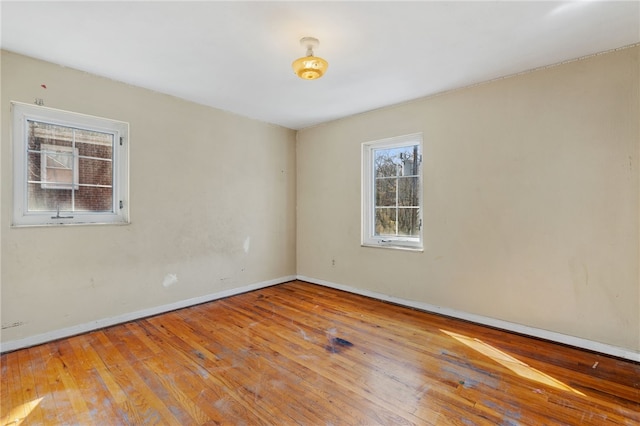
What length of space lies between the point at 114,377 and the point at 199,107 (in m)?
2.89

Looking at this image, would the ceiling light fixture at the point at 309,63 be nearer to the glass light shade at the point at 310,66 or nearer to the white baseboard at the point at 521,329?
the glass light shade at the point at 310,66

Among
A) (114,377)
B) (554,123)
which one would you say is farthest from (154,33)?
(554,123)

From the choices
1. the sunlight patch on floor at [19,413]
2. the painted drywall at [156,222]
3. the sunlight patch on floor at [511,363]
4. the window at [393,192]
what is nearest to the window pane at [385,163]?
the window at [393,192]

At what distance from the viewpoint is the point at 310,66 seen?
223cm

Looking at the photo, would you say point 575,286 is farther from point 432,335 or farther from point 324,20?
point 324,20

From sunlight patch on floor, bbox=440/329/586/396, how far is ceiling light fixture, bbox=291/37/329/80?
2.59 metres

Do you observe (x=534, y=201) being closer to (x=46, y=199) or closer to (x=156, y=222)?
(x=156, y=222)

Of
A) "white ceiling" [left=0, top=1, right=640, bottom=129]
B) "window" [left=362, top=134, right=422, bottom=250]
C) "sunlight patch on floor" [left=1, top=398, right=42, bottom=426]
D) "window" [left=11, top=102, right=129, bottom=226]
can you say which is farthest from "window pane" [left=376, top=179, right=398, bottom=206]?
"sunlight patch on floor" [left=1, top=398, right=42, bottom=426]

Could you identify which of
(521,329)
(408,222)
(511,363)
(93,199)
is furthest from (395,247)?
(93,199)

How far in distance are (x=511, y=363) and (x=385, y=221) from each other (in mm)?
2061

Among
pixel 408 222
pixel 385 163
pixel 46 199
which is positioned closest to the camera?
pixel 46 199

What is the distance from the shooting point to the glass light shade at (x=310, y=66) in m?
2.22

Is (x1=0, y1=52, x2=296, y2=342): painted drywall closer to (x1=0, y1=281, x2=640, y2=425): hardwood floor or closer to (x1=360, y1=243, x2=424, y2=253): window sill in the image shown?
(x1=0, y1=281, x2=640, y2=425): hardwood floor

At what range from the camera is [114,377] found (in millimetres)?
2041
